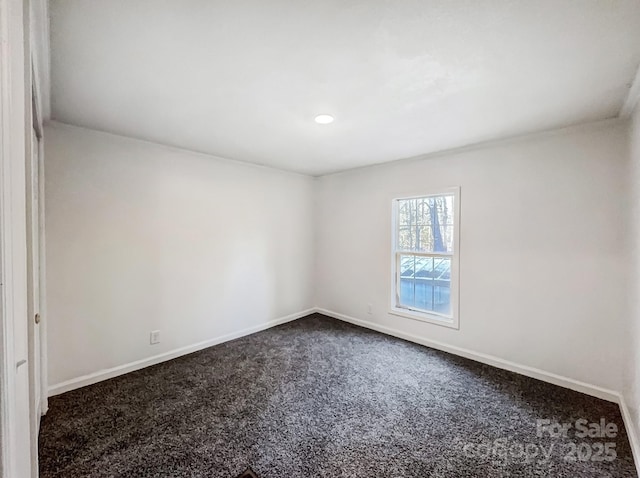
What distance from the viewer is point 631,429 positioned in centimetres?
193

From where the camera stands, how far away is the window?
330cm

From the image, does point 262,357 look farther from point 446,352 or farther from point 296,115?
point 296,115

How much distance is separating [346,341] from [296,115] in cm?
269

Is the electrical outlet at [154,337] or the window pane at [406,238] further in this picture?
the window pane at [406,238]

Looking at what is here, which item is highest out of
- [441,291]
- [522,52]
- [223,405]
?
[522,52]

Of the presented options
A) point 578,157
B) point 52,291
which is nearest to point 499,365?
point 578,157

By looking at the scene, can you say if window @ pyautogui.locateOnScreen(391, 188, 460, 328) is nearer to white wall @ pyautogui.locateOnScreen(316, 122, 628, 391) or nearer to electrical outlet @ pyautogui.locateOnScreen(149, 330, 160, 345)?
white wall @ pyautogui.locateOnScreen(316, 122, 628, 391)

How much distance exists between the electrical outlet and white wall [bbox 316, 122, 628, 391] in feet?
9.33

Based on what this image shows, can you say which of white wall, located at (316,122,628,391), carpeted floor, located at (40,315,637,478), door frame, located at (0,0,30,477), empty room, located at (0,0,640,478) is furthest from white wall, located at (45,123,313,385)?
door frame, located at (0,0,30,477)

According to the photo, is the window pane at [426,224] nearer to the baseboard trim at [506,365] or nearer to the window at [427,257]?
the window at [427,257]

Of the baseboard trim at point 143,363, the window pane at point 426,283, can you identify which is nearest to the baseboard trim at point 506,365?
the window pane at point 426,283

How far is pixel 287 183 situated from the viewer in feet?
14.3

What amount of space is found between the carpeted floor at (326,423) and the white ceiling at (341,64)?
7.63 feet

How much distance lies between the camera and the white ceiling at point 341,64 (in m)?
1.23
